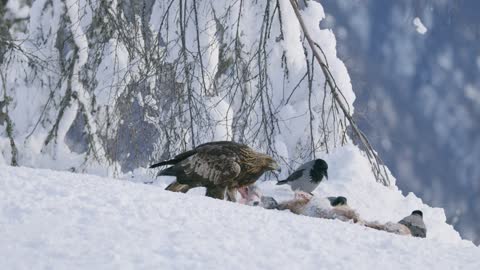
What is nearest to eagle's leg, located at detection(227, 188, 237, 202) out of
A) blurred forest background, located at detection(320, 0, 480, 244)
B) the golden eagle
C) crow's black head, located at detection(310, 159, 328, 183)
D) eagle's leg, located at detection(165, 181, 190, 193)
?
the golden eagle

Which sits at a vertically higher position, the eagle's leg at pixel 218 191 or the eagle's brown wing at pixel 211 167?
the eagle's brown wing at pixel 211 167

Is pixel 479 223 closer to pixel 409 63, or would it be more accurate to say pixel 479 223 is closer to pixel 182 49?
pixel 409 63

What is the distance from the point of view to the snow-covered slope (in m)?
1.93

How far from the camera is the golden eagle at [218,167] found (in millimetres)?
4750

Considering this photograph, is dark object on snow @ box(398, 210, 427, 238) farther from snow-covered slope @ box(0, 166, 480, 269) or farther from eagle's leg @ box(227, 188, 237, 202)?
snow-covered slope @ box(0, 166, 480, 269)

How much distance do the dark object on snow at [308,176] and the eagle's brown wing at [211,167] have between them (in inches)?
33.6

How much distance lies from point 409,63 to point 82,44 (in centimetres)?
2157

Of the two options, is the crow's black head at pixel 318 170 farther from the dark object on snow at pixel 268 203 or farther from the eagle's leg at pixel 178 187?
the eagle's leg at pixel 178 187

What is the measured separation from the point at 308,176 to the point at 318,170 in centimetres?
28

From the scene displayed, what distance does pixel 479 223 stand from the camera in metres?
26.5

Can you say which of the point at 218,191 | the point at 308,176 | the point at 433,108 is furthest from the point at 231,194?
the point at 433,108

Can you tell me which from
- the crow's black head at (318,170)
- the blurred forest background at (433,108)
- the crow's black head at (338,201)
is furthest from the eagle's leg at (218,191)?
the blurred forest background at (433,108)

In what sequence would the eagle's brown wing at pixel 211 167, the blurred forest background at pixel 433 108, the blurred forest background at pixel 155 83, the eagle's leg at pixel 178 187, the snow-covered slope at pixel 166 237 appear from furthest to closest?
the blurred forest background at pixel 433 108 < the blurred forest background at pixel 155 83 < the eagle's leg at pixel 178 187 < the eagle's brown wing at pixel 211 167 < the snow-covered slope at pixel 166 237

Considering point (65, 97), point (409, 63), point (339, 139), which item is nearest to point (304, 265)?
point (339, 139)
